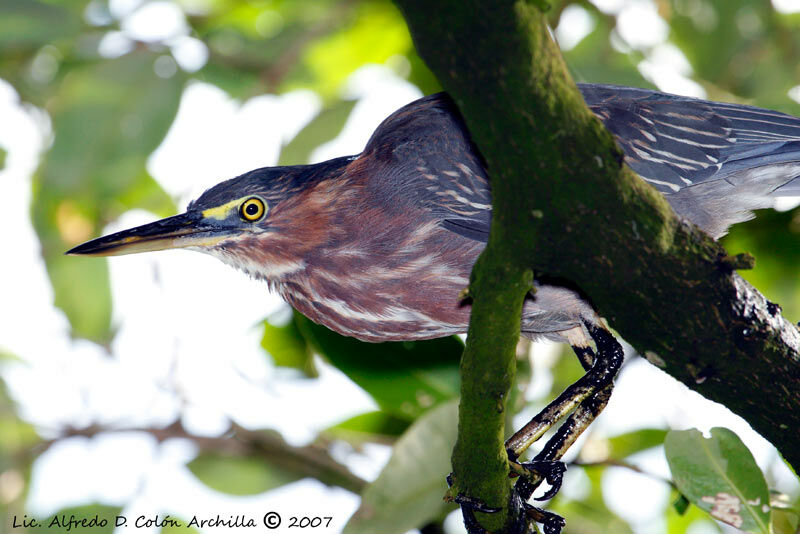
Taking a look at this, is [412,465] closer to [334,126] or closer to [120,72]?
[334,126]

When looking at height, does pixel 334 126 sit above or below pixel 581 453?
above

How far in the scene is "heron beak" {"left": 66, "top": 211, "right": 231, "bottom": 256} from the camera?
9.57ft

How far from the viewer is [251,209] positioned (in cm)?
299

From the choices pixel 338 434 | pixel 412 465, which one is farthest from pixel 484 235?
pixel 338 434

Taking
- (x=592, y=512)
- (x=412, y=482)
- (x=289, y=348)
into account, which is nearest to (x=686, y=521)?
(x=592, y=512)

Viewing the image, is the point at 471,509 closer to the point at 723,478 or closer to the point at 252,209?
the point at 723,478

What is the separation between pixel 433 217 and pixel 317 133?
948mm

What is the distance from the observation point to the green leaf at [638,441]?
3.39 m

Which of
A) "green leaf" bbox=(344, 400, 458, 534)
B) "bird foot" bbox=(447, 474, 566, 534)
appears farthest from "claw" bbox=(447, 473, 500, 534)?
"green leaf" bbox=(344, 400, 458, 534)

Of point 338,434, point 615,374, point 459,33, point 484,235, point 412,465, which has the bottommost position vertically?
point 338,434

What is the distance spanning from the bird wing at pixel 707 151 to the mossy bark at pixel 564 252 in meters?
0.81

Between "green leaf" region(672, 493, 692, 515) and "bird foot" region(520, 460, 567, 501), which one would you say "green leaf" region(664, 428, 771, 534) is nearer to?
"green leaf" region(672, 493, 692, 515)

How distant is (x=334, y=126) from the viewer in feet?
11.2

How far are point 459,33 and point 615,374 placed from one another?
182 centimetres
